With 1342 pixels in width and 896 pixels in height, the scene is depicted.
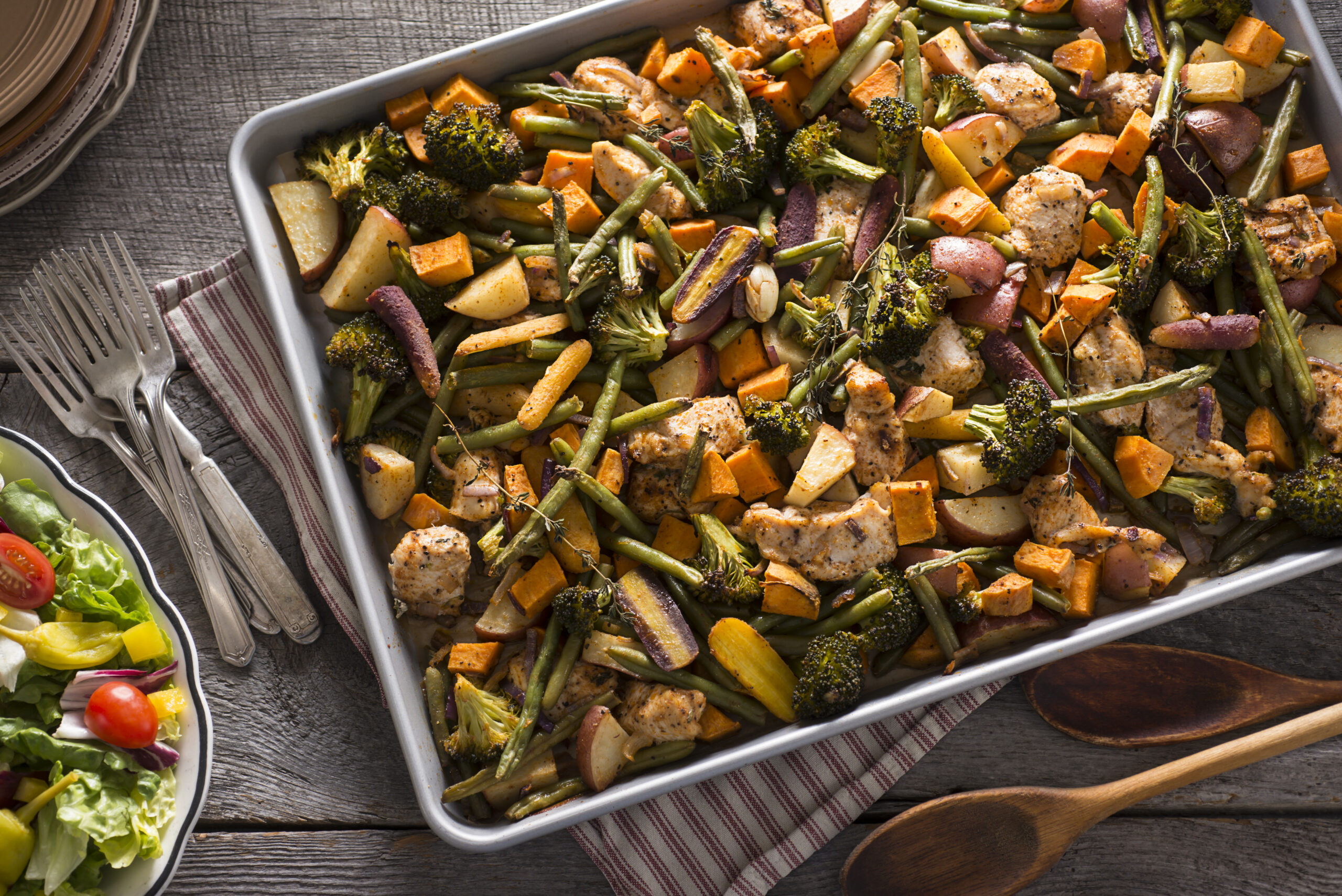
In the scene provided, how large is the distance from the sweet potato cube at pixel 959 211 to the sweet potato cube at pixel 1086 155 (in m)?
0.36

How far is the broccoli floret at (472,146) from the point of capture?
2785mm

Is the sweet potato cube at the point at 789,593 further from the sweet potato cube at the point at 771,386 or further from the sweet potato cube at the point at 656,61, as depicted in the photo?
the sweet potato cube at the point at 656,61

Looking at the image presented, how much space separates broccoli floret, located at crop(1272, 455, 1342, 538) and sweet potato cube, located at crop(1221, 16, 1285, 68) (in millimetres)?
1419

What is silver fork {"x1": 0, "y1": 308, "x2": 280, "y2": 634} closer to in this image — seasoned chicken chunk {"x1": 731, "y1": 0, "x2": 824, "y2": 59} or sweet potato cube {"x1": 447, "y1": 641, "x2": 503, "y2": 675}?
sweet potato cube {"x1": 447, "y1": 641, "x2": 503, "y2": 675}

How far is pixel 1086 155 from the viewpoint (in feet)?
9.87

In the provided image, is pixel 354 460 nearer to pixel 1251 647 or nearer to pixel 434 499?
pixel 434 499

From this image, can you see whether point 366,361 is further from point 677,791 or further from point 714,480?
point 677,791

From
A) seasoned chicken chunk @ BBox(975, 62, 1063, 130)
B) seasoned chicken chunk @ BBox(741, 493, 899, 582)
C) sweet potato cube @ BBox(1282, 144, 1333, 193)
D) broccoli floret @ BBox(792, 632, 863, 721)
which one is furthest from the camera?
sweet potato cube @ BBox(1282, 144, 1333, 193)

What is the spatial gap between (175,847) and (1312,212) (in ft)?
14.5

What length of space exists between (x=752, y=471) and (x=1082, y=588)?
1161 millimetres

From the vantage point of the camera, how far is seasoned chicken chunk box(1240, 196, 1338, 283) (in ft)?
9.71

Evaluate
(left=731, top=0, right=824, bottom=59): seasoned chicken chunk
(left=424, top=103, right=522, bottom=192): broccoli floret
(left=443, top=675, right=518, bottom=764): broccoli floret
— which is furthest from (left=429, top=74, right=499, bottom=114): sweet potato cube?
(left=443, top=675, right=518, bottom=764): broccoli floret

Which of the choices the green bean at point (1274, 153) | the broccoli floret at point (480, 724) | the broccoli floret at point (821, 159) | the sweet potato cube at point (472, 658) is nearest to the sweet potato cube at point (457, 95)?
the broccoli floret at point (821, 159)

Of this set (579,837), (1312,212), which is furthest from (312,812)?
(1312,212)
